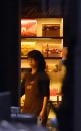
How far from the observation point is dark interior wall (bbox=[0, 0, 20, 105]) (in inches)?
297

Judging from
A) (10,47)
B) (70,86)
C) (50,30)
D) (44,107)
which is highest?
(50,30)

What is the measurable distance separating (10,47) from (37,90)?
0.97 m

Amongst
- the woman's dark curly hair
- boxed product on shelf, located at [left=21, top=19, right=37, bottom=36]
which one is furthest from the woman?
boxed product on shelf, located at [left=21, top=19, right=37, bottom=36]

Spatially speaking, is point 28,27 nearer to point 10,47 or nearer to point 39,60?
point 10,47

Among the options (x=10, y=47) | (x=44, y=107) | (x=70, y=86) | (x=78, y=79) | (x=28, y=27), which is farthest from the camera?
(x=28, y=27)

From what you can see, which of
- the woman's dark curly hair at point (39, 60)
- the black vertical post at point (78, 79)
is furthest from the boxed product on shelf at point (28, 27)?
the black vertical post at point (78, 79)

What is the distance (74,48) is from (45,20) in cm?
212

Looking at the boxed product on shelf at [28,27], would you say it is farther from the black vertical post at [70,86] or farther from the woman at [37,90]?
the black vertical post at [70,86]

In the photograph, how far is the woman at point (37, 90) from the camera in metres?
6.85

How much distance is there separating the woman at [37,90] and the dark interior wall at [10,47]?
2.13 ft

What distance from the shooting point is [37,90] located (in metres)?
6.85

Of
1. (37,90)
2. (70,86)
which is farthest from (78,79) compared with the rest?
(37,90)

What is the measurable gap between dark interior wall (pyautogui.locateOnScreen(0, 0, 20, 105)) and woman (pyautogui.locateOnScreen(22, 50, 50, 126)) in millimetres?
648

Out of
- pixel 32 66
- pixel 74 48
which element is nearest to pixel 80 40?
pixel 74 48
